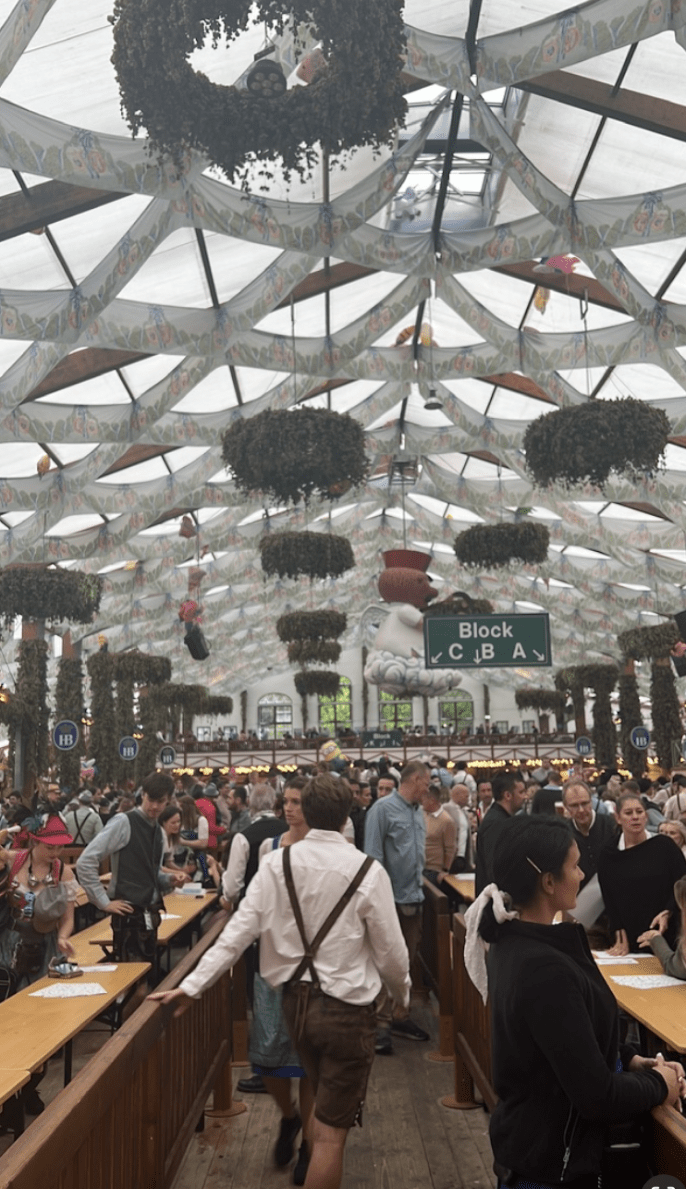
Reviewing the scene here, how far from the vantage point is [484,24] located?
8.77m

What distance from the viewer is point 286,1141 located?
14.8 feet

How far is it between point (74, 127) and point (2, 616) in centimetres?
746

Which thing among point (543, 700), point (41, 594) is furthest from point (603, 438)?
point (543, 700)

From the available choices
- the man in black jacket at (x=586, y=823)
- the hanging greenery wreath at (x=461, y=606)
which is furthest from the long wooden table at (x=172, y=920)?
the hanging greenery wreath at (x=461, y=606)

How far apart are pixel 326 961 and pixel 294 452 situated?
21.9ft

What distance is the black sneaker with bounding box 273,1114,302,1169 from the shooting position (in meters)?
4.48

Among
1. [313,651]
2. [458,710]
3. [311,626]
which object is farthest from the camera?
[458,710]

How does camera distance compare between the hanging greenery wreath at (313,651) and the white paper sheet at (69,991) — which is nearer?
the white paper sheet at (69,991)

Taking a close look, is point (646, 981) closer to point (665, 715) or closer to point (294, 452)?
point (294, 452)

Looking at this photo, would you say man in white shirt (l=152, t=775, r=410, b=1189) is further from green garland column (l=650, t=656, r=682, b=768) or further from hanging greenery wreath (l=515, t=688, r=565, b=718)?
hanging greenery wreath (l=515, t=688, r=565, b=718)

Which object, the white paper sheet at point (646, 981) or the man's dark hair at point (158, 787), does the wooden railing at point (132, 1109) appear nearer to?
the man's dark hair at point (158, 787)

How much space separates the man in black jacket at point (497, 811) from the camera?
573 centimetres

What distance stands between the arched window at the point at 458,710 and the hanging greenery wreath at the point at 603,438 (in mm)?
49066

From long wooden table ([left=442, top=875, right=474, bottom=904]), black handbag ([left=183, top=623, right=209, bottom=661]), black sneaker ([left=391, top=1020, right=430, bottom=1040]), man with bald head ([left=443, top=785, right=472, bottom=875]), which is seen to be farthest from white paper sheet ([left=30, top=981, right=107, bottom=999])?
black handbag ([left=183, top=623, right=209, bottom=661])
